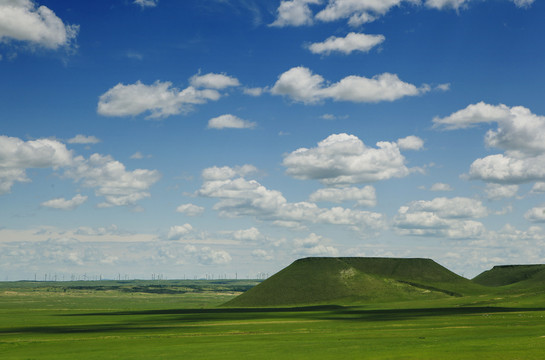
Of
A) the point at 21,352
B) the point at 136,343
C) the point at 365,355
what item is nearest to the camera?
the point at 365,355

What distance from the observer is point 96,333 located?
111m

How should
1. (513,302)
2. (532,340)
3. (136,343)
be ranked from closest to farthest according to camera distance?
(532,340) < (136,343) < (513,302)

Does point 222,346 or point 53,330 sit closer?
point 222,346

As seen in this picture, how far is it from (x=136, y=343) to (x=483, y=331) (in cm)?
5135

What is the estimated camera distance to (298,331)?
105188 mm

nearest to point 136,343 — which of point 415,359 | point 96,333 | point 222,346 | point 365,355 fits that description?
point 222,346

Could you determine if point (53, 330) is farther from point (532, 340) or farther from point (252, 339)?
point (532, 340)

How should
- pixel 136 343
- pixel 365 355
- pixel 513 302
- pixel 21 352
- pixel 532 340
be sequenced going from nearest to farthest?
pixel 365 355 → pixel 532 340 → pixel 21 352 → pixel 136 343 → pixel 513 302

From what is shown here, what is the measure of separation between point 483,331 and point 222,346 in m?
39.2

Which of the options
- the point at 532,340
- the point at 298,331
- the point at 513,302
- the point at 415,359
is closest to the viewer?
the point at 415,359

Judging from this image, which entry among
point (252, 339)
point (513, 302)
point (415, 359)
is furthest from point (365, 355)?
point (513, 302)

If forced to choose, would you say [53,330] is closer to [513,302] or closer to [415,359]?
[415,359]

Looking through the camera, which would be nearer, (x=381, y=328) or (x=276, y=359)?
(x=276, y=359)

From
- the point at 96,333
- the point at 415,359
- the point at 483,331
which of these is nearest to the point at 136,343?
the point at 96,333
